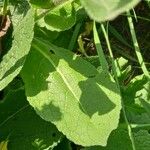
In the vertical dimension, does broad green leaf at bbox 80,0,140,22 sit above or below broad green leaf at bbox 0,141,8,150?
above

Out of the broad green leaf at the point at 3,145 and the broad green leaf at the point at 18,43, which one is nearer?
the broad green leaf at the point at 18,43

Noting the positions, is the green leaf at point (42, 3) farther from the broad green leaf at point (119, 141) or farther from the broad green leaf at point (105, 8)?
the broad green leaf at point (105, 8)

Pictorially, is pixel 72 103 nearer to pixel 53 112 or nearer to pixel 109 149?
pixel 53 112

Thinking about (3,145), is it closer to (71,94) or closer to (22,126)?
(22,126)

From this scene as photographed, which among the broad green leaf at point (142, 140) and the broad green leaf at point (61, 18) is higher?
the broad green leaf at point (61, 18)

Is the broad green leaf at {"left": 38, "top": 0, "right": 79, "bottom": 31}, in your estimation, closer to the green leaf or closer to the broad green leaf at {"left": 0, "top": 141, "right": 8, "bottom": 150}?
the green leaf

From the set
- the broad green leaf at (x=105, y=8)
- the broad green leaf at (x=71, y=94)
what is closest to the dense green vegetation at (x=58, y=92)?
the broad green leaf at (x=71, y=94)

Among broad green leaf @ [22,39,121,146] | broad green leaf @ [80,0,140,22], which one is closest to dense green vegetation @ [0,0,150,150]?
broad green leaf @ [22,39,121,146]

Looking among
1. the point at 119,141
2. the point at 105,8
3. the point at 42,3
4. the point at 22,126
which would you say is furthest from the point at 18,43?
the point at 105,8
